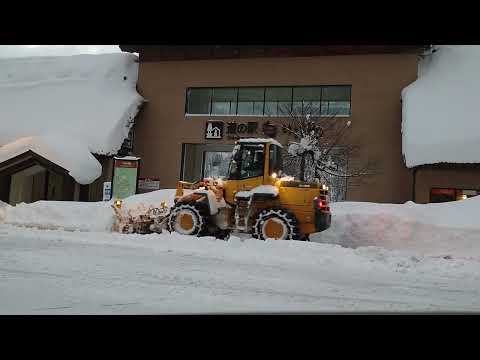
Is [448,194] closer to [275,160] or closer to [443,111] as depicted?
[443,111]

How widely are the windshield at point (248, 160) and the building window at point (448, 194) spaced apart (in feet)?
26.6

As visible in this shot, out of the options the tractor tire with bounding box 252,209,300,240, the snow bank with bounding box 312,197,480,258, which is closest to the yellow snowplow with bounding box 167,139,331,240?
the tractor tire with bounding box 252,209,300,240

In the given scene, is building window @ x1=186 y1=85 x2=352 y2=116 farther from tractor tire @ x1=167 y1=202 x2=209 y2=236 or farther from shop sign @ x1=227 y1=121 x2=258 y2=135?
tractor tire @ x1=167 y1=202 x2=209 y2=236

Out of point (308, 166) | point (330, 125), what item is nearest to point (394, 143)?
point (330, 125)

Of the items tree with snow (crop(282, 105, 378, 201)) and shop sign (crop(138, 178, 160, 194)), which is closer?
tree with snow (crop(282, 105, 378, 201))

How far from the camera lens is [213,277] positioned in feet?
15.3

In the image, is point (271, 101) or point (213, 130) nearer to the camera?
point (271, 101)

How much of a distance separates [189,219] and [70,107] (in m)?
10.1

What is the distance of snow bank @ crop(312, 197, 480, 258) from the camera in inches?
298

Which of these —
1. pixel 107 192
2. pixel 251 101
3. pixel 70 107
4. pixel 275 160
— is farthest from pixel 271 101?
pixel 275 160

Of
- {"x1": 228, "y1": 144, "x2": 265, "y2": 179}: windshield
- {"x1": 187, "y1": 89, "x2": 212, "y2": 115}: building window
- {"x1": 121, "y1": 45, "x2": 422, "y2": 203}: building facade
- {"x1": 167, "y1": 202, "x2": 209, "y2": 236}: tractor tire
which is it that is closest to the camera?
{"x1": 167, "y1": 202, "x2": 209, "y2": 236}: tractor tire

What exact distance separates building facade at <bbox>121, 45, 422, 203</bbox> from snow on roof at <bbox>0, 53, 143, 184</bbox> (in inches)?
41.1
